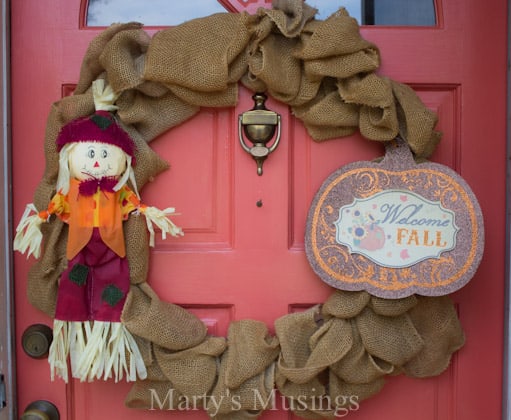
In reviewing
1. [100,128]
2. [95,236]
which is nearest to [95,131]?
[100,128]

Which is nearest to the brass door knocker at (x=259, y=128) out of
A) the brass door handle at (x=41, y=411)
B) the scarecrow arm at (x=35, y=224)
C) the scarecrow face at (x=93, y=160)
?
the scarecrow face at (x=93, y=160)

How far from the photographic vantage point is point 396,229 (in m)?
0.86

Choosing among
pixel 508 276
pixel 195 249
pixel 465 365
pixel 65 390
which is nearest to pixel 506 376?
pixel 465 365

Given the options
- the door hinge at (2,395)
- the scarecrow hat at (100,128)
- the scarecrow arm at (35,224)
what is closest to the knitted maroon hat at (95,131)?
the scarecrow hat at (100,128)

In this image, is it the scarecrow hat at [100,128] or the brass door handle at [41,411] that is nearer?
the scarecrow hat at [100,128]

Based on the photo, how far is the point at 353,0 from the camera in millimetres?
930

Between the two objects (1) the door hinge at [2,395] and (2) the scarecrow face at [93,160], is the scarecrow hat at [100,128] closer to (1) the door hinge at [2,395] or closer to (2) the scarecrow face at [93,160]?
(2) the scarecrow face at [93,160]

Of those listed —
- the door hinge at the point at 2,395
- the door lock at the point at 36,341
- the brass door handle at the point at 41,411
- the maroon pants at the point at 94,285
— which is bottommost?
the brass door handle at the point at 41,411

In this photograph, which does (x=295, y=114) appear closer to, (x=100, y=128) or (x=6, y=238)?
(x=100, y=128)

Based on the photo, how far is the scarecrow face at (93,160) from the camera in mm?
812

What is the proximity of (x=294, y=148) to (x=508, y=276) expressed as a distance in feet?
1.60

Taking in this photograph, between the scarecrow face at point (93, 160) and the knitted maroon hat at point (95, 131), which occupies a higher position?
the knitted maroon hat at point (95, 131)

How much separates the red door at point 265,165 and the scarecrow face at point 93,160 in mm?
101

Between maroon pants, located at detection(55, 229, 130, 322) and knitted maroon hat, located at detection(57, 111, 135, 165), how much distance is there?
16cm
